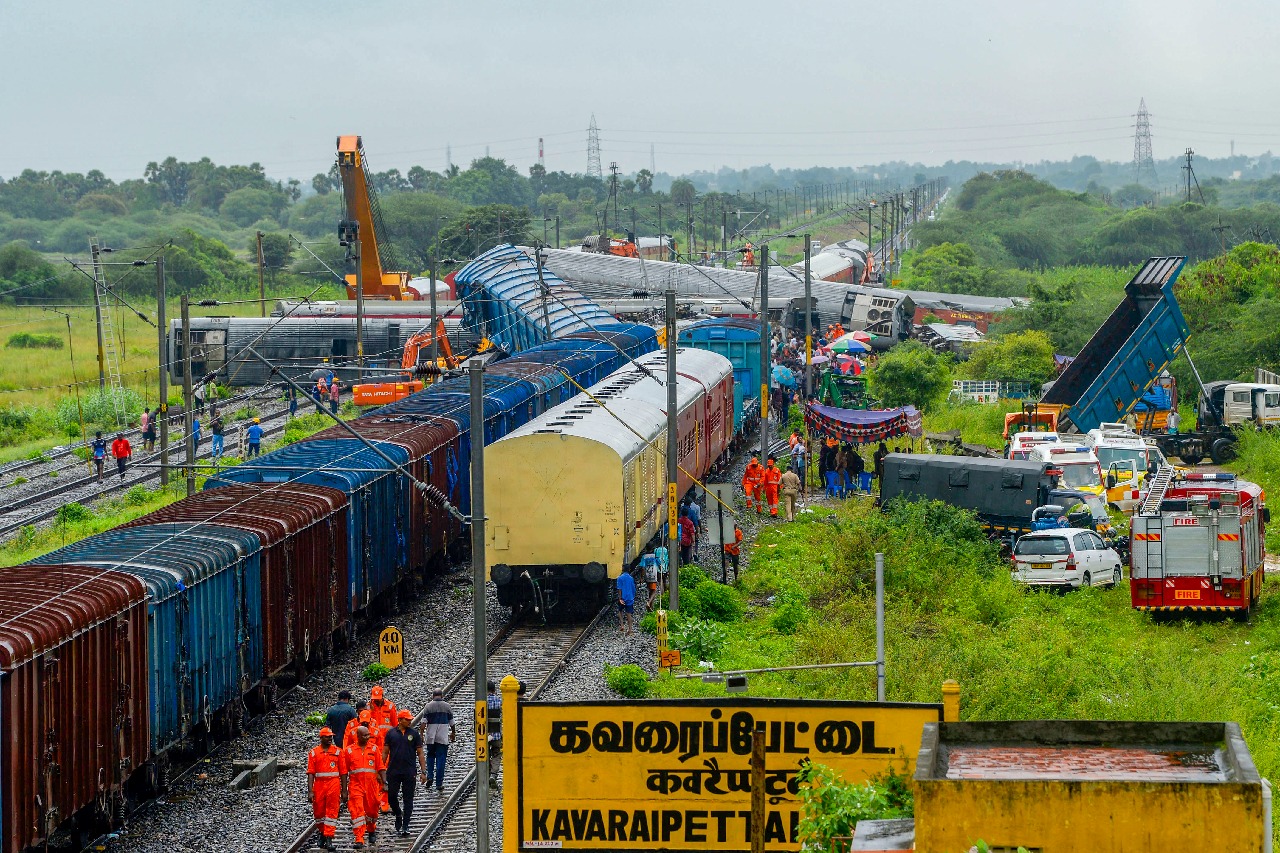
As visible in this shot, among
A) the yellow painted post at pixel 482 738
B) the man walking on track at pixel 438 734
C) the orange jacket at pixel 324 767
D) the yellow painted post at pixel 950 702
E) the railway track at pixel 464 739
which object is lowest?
the railway track at pixel 464 739

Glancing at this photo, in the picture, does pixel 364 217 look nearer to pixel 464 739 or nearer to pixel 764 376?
pixel 764 376

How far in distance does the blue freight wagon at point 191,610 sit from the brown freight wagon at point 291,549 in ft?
1.36

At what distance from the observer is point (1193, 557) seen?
2473 centimetres

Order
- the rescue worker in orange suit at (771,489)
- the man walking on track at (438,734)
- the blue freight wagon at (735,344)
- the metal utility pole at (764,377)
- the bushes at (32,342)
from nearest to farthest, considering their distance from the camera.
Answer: the man walking on track at (438,734) → the metal utility pole at (764,377) → the rescue worker in orange suit at (771,489) → the blue freight wagon at (735,344) → the bushes at (32,342)

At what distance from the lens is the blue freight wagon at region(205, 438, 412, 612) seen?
23172 mm

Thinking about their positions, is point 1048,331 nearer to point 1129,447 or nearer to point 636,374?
point 1129,447

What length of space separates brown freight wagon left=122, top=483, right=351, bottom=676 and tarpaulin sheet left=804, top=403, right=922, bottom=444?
1675 cm

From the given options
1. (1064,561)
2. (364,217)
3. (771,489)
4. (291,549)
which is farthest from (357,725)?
(364,217)

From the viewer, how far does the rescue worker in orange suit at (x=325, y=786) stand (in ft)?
51.2

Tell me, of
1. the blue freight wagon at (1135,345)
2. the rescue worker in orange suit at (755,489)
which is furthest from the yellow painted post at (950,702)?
the blue freight wagon at (1135,345)

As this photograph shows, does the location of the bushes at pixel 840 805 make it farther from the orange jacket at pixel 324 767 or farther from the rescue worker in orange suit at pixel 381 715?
the rescue worker in orange suit at pixel 381 715

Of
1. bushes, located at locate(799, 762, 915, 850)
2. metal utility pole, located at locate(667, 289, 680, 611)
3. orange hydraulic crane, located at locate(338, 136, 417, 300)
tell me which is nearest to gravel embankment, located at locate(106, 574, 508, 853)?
metal utility pole, located at locate(667, 289, 680, 611)

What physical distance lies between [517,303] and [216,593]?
3572cm

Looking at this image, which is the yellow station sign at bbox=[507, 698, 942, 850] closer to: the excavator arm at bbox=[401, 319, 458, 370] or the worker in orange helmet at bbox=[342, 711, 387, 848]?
the worker in orange helmet at bbox=[342, 711, 387, 848]
